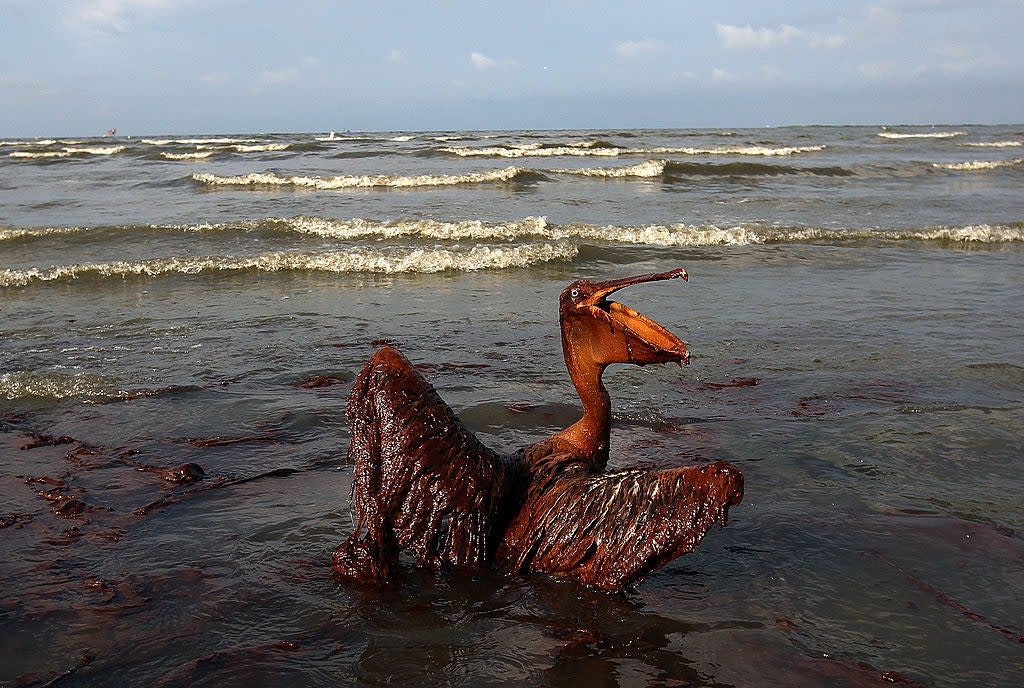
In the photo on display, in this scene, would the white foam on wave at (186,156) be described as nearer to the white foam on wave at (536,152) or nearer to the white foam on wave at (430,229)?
the white foam on wave at (536,152)

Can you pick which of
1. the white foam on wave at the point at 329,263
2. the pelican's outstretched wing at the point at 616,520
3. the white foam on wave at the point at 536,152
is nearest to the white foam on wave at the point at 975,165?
the white foam on wave at the point at 536,152

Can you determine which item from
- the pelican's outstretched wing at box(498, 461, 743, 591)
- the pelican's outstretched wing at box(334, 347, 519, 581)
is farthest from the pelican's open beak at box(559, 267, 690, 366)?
the pelican's outstretched wing at box(334, 347, 519, 581)

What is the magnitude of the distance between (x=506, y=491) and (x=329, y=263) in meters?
9.05

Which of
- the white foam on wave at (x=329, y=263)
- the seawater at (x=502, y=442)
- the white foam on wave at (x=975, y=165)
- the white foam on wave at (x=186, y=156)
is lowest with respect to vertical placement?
the seawater at (x=502, y=442)

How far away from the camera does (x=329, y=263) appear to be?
40.1ft

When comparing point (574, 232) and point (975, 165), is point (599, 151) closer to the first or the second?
point (975, 165)

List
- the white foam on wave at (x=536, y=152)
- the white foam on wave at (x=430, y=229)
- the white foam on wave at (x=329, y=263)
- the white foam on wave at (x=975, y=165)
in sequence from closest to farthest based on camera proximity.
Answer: the white foam on wave at (x=329, y=263)
the white foam on wave at (x=430, y=229)
the white foam on wave at (x=975, y=165)
the white foam on wave at (x=536, y=152)

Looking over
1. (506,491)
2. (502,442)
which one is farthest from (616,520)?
(502,442)

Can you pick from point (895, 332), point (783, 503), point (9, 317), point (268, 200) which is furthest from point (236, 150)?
point (783, 503)

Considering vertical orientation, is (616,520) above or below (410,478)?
below

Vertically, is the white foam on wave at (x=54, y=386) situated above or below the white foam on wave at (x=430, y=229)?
below

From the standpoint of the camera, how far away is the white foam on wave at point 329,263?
11.7 metres

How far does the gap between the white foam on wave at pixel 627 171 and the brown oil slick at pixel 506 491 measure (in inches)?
926

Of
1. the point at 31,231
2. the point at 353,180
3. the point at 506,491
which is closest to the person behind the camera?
the point at 506,491
